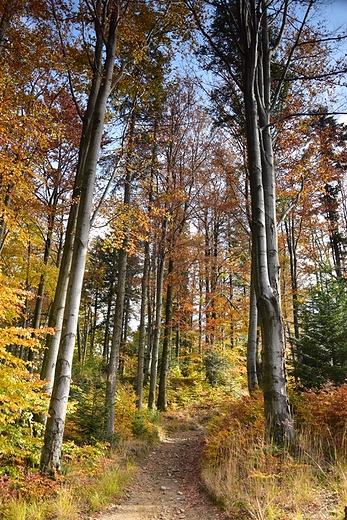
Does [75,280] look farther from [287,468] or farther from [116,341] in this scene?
[287,468]

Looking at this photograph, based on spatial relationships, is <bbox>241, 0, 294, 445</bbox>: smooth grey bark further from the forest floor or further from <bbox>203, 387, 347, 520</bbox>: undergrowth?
the forest floor

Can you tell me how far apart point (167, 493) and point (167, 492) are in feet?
0.21

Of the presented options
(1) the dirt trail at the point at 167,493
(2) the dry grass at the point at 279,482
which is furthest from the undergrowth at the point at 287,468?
(1) the dirt trail at the point at 167,493

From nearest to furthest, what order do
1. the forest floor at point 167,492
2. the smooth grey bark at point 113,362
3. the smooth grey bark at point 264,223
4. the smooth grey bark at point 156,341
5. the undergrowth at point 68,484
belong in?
the undergrowth at point 68,484, the forest floor at point 167,492, the smooth grey bark at point 264,223, the smooth grey bark at point 113,362, the smooth grey bark at point 156,341

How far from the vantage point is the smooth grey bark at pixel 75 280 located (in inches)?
183

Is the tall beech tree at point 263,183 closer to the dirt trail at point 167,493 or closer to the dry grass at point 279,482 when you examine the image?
the dry grass at point 279,482

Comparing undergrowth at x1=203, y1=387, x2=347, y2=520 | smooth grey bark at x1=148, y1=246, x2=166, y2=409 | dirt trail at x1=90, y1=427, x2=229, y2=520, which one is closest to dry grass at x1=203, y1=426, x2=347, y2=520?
undergrowth at x1=203, y1=387, x2=347, y2=520

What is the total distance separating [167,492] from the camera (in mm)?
5402

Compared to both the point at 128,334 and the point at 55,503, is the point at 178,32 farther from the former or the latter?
the point at 128,334

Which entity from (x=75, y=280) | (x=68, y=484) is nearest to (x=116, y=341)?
(x=75, y=280)

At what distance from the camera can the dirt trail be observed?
4141 millimetres

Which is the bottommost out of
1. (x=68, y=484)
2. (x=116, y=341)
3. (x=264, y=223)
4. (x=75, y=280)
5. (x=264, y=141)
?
(x=68, y=484)

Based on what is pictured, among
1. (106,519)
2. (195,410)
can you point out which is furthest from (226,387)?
(106,519)

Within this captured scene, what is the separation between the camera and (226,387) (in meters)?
15.6
